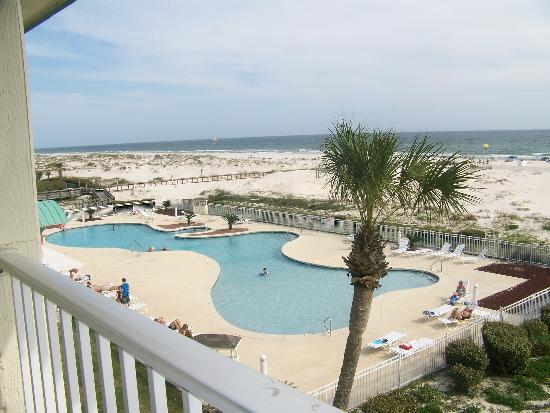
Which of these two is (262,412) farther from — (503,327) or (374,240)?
(503,327)

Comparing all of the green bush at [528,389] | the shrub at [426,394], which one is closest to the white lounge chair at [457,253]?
the green bush at [528,389]

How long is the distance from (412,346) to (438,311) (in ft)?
9.26

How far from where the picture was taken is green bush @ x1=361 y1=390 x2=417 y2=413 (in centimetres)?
839

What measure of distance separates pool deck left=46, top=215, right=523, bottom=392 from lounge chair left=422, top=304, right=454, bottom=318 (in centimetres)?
18

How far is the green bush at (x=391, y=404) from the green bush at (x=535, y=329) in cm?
489

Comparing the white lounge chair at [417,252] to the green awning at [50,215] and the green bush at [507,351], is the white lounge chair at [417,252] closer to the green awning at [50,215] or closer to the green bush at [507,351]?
the green bush at [507,351]

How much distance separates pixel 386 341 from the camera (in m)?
11.9

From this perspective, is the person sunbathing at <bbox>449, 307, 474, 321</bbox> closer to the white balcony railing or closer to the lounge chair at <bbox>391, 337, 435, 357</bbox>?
the lounge chair at <bbox>391, 337, 435, 357</bbox>

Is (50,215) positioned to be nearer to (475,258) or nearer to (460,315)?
(460,315)

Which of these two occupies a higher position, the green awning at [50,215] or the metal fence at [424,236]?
the green awning at [50,215]

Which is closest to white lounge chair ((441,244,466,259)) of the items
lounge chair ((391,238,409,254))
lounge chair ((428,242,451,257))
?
lounge chair ((428,242,451,257))

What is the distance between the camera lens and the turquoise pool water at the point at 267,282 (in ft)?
49.6

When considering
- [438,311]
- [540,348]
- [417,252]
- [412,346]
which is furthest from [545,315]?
[417,252]

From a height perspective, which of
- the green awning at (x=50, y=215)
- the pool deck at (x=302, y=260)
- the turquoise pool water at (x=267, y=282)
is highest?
the green awning at (x=50, y=215)
